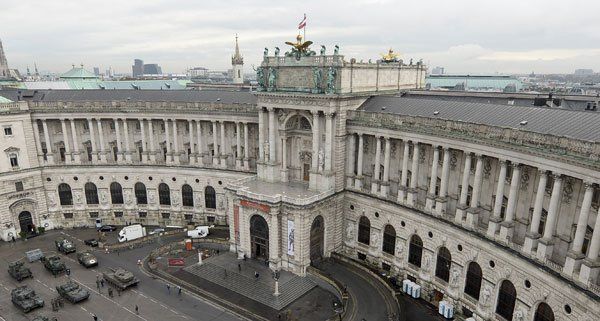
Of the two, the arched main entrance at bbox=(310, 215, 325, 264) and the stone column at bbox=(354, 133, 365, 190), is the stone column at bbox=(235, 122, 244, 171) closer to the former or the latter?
the arched main entrance at bbox=(310, 215, 325, 264)

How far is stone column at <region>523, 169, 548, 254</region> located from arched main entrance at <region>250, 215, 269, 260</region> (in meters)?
34.9

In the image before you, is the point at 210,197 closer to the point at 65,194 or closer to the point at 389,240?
the point at 65,194

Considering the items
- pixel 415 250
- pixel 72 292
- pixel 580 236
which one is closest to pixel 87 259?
pixel 72 292

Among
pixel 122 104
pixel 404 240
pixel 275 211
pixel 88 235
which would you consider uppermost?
pixel 122 104

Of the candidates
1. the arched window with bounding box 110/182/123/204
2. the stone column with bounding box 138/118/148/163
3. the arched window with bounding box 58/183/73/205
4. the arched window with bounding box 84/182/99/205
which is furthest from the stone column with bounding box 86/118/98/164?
the stone column with bounding box 138/118/148/163

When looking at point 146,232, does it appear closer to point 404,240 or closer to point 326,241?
point 326,241

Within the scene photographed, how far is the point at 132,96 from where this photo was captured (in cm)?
8769

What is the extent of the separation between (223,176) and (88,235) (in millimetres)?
27956

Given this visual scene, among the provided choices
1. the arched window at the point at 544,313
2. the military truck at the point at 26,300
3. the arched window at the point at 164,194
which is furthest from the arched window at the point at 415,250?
the military truck at the point at 26,300

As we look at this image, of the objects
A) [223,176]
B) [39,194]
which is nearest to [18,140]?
[39,194]

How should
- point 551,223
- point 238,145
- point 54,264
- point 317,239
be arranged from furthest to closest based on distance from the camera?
1. point 238,145
2. point 317,239
3. point 54,264
4. point 551,223

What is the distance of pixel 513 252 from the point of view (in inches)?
1826

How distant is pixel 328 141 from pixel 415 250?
20356 millimetres

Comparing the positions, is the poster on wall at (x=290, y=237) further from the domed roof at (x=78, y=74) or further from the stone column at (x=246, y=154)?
the domed roof at (x=78, y=74)
